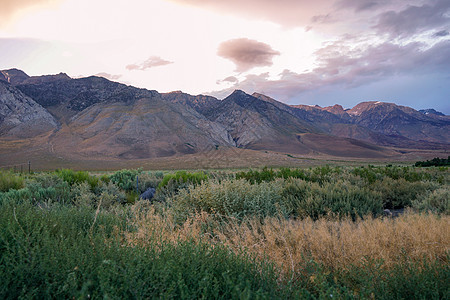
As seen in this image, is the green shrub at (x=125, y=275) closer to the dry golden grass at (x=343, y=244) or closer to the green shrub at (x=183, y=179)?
the dry golden grass at (x=343, y=244)

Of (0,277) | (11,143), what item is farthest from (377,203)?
(11,143)

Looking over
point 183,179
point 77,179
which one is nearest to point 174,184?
point 183,179

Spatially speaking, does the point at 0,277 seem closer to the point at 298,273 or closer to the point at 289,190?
the point at 298,273

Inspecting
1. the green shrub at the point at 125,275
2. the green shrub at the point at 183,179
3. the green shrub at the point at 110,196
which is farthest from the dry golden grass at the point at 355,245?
the green shrub at the point at 183,179

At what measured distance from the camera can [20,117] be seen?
112 m

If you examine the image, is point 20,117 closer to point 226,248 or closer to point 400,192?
point 400,192

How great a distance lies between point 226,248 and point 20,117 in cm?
14031

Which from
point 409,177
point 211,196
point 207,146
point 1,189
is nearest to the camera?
point 211,196

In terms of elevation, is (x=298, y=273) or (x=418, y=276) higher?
(x=418, y=276)

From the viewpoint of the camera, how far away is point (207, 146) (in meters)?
117

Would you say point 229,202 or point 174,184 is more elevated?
point 229,202

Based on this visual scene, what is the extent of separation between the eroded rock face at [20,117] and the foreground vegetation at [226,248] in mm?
121301

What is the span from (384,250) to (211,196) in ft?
14.2

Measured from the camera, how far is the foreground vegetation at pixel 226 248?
2.44 m
